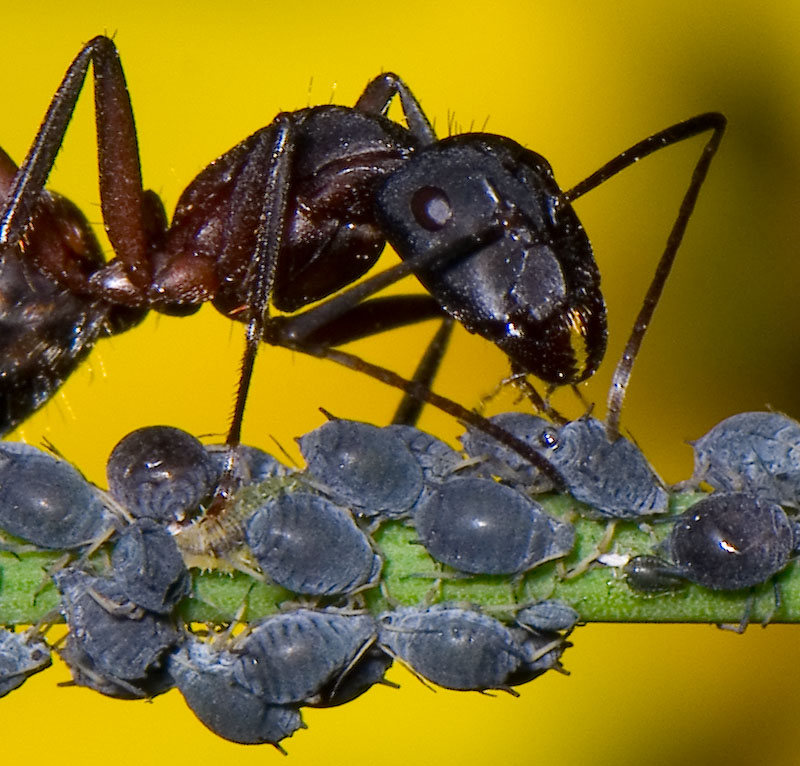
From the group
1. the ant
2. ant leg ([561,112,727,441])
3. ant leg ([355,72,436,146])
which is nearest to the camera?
ant leg ([561,112,727,441])

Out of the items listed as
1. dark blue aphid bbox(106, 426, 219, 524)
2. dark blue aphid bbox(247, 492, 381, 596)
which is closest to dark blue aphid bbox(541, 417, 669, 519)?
dark blue aphid bbox(247, 492, 381, 596)

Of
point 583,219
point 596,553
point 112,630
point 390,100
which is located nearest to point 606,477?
point 596,553

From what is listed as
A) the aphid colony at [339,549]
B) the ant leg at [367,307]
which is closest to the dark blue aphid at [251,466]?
the aphid colony at [339,549]

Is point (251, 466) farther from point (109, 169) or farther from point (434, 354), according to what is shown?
point (109, 169)

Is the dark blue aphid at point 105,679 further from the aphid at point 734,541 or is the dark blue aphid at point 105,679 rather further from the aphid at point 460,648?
the aphid at point 734,541

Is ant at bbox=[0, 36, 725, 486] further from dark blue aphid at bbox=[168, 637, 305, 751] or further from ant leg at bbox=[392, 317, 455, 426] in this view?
dark blue aphid at bbox=[168, 637, 305, 751]

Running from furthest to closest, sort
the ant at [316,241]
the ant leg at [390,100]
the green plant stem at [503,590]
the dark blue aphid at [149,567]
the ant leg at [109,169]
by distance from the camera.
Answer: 1. the ant leg at [390,100]
2. the ant leg at [109,169]
3. the ant at [316,241]
4. the green plant stem at [503,590]
5. the dark blue aphid at [149,567]
